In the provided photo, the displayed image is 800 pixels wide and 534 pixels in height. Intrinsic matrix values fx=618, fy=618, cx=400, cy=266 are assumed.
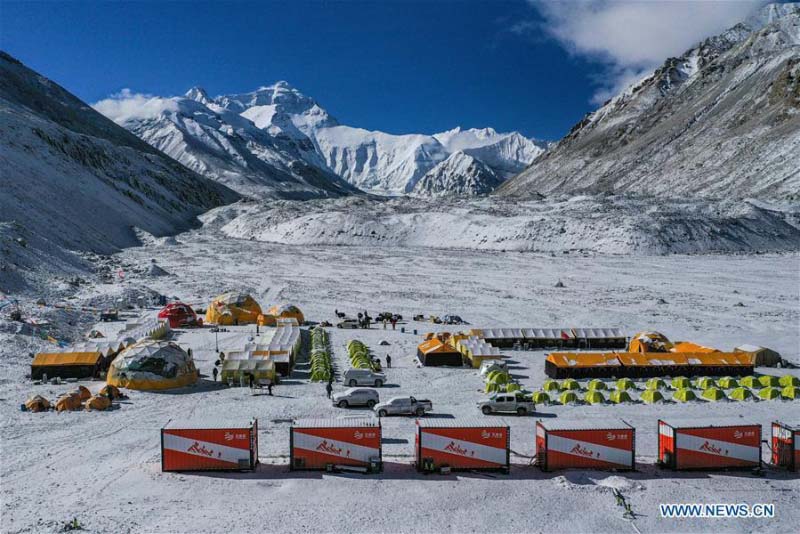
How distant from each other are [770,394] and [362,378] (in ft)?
62.9

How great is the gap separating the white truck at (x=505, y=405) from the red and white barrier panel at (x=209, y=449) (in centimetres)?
1062

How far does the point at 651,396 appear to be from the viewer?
2827 cm

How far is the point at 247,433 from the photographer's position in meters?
19.4

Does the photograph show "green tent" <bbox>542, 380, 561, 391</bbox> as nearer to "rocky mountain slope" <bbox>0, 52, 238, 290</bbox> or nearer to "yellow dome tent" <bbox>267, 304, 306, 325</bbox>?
"yellow dome tent" <bbox>267, 304, 306, 325</bbox>

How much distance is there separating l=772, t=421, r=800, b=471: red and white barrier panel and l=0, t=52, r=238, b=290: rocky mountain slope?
52011 mm

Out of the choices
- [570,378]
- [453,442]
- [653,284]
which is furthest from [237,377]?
[653,284]

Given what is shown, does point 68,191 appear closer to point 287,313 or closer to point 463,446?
point 287,313

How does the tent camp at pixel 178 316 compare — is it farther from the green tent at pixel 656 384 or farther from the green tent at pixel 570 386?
the green tent at pixel 656 384

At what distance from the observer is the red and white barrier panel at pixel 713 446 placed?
19.8m

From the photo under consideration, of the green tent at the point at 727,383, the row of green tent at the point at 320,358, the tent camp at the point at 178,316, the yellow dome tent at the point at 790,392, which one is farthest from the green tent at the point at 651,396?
the tent camp at the point at 178,316

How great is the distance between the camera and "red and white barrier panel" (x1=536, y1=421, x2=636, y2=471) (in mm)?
19781

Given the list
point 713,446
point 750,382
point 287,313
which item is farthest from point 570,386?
point 287,313

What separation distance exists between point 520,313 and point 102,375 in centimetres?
3294

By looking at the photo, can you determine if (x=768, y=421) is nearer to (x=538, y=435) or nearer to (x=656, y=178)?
(x=538, y=435)
